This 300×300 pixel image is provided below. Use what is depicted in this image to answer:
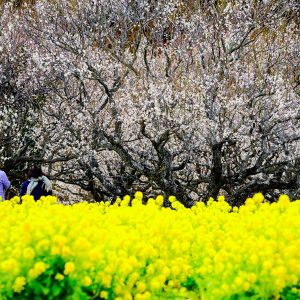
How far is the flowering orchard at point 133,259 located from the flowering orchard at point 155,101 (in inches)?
293

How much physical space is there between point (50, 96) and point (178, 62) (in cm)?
349

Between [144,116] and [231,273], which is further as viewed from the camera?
[144,116]

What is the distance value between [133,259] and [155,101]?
868 centimetres

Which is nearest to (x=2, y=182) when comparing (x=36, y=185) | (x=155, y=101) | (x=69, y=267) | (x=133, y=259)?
(x=36, y=185)

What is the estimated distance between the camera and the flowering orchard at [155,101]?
14250 mm

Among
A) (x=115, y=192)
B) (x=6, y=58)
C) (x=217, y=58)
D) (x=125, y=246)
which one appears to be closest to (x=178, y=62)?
(x=217, y=58)

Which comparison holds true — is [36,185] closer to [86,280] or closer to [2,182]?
[2,182]

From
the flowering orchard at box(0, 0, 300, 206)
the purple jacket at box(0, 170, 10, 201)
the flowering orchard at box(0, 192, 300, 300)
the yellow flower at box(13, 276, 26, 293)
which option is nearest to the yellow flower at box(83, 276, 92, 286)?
the flowering orchard at box(0, 192, 300, 300)

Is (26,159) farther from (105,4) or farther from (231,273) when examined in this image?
(231,273)

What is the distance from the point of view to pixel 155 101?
13.9m

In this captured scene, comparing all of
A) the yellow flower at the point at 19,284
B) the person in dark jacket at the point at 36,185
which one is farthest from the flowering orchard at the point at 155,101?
the yellow flower at the point at 19,284

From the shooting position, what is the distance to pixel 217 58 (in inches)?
583

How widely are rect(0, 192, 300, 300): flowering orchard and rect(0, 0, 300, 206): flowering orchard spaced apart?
7447mm

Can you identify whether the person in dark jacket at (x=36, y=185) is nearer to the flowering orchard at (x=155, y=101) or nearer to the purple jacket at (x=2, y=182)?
the purple jacket at (x=2, y=182)
